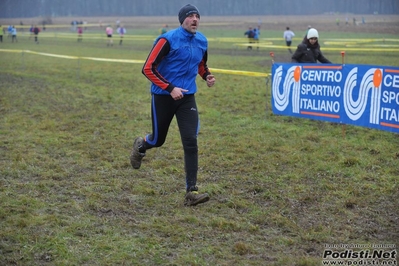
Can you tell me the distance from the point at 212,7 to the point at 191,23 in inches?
3777

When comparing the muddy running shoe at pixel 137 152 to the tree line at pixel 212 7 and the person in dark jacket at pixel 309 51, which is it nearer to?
the person in dark jacket at pixel 309 51

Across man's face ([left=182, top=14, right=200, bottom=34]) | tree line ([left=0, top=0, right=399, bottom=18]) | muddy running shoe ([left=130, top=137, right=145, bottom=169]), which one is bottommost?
muddy running shoe ([left=130, top=137, right=145, bottom=169])

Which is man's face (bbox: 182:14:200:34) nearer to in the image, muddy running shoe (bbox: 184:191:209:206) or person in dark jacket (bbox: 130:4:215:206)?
person in dark jacket (bbox: 130:4:215:206)

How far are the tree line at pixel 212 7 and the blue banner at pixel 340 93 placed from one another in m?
87.0

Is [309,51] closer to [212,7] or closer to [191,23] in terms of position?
[191,23]

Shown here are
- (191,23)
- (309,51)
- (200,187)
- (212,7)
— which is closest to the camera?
(191,23)

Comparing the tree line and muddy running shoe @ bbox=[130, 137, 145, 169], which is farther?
the tree line

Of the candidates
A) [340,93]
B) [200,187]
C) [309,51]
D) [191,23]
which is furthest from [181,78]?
[309,51]

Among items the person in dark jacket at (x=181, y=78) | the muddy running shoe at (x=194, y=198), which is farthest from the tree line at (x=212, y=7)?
the muddy running shoe at (x=194, y=198)

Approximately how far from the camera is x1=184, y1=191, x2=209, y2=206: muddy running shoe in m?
5.70

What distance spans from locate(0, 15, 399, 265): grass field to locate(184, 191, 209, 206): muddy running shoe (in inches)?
3.6

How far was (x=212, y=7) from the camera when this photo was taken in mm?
99250

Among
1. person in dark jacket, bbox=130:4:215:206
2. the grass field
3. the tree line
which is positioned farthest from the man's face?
the tree line

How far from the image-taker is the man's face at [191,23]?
557 cm
